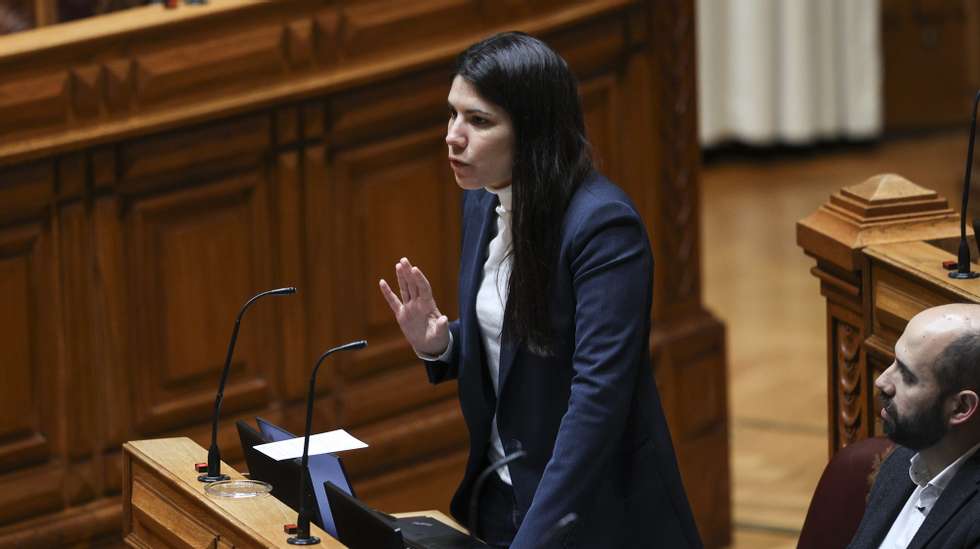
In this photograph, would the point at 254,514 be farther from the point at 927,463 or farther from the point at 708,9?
the point at 708,9

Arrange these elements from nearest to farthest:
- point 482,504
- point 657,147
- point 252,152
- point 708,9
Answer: point 482,504 < point 252,152 < point 657,147 < point 708,9

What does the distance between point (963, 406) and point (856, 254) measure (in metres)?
0.82

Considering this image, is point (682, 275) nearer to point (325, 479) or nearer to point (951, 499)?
point (325, 479)

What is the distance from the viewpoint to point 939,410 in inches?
86.6

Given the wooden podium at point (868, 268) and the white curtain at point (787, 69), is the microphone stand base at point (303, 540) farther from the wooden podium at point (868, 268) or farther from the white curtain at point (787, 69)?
the white curtain at point (787, 69)

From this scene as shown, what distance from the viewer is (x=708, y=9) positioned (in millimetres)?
8758

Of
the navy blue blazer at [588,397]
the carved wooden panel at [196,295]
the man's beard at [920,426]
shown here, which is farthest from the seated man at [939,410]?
the carved wooden panel at [196,295]

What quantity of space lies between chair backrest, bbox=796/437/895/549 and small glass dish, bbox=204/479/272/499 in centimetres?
76

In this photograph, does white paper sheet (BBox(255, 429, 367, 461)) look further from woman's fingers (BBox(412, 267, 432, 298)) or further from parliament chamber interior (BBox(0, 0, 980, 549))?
woman's fingers (BBox(412, 267, 432, 298))

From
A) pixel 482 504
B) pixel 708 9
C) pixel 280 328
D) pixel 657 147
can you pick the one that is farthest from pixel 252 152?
pixel 708 9

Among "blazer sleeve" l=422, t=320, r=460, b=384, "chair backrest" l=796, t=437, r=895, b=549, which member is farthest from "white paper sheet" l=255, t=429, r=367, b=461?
"chair backrest" l=796, t=437, r=895, b=549

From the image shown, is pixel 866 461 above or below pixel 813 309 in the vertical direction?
above

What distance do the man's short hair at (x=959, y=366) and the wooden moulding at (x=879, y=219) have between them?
79 cm

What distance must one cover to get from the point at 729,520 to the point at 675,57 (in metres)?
1.17
